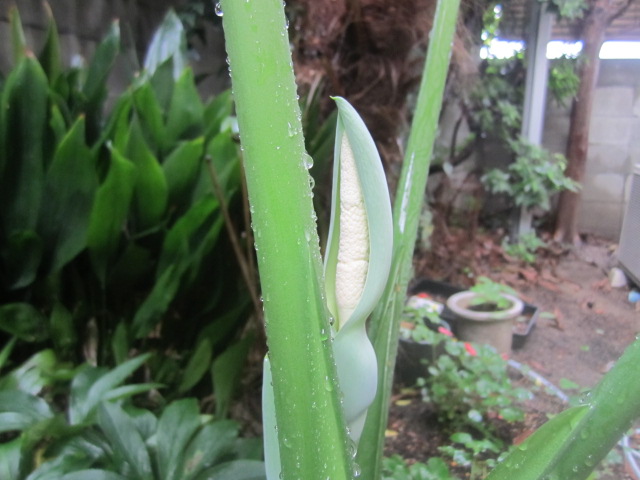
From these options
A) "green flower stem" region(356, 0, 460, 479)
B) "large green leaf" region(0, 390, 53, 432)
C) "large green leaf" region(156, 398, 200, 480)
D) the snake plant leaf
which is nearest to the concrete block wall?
"green flower stem" region(356, 0, 460, 479)

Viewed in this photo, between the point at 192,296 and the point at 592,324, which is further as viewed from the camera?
the point at 192,296

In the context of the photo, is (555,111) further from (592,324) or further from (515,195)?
(592,324)

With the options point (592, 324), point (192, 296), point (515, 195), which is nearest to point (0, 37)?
point (192, 296)

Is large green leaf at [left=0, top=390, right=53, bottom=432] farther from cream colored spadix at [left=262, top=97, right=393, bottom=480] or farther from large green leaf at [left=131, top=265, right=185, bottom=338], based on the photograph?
cream colored spadix at [left=262, top=97, right=393, bottom=480]

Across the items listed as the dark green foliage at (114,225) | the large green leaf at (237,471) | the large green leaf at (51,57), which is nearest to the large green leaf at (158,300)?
the dark green foliage at (114,225)

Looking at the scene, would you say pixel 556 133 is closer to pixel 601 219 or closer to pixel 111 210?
pixel 601 219
